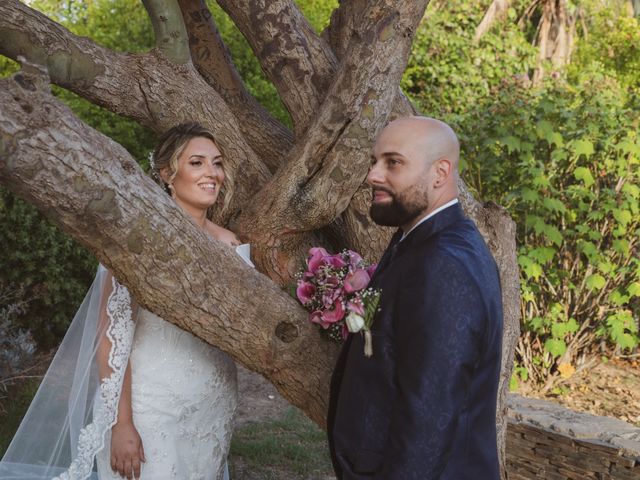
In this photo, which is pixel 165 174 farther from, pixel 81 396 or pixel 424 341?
pixel 424 341

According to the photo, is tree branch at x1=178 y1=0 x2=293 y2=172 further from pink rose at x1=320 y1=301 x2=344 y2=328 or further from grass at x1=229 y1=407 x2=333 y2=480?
grass at x1=229 y1=407 x2=333 y2=480

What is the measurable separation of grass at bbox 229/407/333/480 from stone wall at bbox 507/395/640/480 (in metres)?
1.34

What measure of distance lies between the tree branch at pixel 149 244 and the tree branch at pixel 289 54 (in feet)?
3.56

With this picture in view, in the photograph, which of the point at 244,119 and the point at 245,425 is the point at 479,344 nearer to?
the point at 244,119

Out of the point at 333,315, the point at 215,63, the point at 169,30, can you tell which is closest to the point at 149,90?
the point at 169,30

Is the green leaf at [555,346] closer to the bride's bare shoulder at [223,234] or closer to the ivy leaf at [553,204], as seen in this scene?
the ivy leaf at [553,204]

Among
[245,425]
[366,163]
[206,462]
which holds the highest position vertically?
[366,163]

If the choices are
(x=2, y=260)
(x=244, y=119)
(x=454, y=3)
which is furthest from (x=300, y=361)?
(x=454, y=3)

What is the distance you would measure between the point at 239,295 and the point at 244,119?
Answer: 1481 millimetres

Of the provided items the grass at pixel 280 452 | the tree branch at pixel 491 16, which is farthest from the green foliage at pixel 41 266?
the tree branch at pixel 491 16

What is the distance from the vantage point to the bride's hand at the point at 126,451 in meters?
3.22

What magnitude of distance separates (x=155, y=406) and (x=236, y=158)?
120 cm

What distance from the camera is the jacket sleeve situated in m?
2.16

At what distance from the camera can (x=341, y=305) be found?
2754 mm
